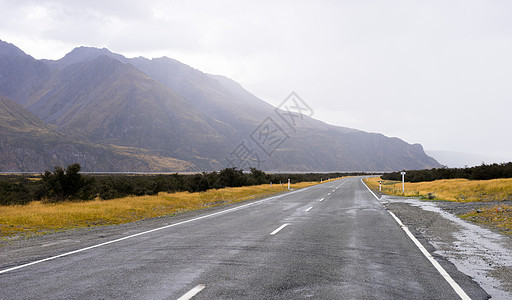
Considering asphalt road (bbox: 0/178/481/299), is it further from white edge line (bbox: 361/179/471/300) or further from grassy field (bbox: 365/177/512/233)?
grassy field (bbox: 365/177/512/233)

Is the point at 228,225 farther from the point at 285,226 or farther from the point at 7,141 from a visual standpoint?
the point at 7,141

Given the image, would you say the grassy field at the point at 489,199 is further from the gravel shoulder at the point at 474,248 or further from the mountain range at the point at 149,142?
the mountain range at the point at 149,142

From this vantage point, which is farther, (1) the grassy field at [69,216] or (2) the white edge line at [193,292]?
(1) the grassy field at [69,216]

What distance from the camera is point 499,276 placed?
5469mm

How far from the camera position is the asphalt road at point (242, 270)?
458cm

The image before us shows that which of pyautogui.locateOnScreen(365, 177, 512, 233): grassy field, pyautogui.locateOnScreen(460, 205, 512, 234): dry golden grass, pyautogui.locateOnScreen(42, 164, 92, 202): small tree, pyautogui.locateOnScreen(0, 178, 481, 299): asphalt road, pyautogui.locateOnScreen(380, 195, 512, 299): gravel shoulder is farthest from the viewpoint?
pyautogui.locateOnScreen(42, 164, 92, 202): small tree

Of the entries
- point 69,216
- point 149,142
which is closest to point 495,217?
point 69,216

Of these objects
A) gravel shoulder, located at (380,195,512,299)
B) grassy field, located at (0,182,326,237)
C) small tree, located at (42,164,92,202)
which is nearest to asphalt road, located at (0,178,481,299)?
gravel shoulder, located at (380,195,512,299)

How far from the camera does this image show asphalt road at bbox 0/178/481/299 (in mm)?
4578

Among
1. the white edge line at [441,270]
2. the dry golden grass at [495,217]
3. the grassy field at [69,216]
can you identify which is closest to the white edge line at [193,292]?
the white edge line at [441,270]

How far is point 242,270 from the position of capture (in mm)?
5598

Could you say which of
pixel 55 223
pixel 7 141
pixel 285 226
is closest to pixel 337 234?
pixel 285 226

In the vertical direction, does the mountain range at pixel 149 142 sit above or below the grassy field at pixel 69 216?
above

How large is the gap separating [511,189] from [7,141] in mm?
124836
